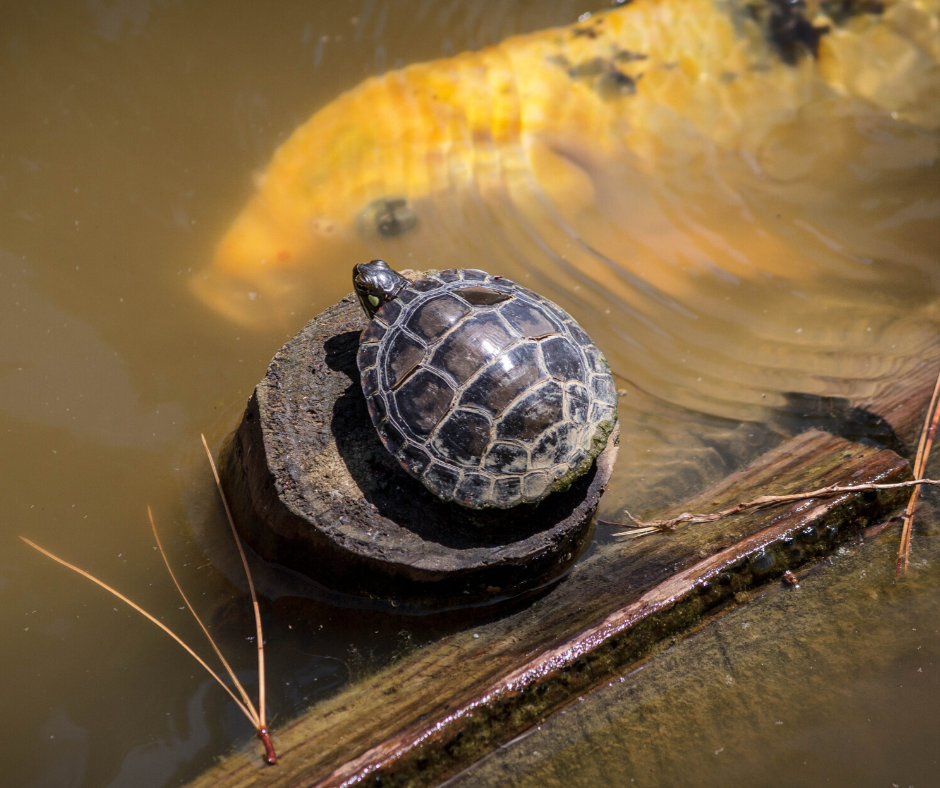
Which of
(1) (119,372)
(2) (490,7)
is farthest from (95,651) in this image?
(2) (490,7)

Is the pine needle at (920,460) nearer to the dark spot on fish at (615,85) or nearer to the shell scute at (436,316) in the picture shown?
the shell scute at (436,316)

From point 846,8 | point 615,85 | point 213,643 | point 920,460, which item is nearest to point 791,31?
point 846,8

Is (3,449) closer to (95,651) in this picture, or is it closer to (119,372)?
(119,372)

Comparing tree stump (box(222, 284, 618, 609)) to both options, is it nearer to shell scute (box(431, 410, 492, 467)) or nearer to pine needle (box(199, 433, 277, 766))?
pine needle (box(199, 433, 277, 766))

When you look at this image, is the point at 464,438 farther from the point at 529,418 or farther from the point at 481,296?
the point at 481,296

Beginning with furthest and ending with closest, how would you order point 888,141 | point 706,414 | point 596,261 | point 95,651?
point 888,141 < point 596,261 < point 706,414 < point 95,651

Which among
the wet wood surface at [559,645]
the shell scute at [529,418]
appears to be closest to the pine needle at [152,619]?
the wet wood surface at [559,645]

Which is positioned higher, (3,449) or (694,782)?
(3,449)
